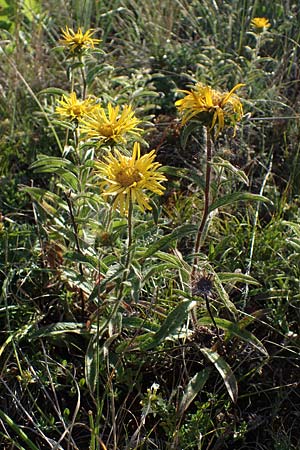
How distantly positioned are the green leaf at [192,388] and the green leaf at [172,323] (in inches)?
5.7

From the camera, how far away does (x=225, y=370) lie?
1.85m

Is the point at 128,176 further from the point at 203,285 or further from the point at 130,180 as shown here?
the point at 203,285

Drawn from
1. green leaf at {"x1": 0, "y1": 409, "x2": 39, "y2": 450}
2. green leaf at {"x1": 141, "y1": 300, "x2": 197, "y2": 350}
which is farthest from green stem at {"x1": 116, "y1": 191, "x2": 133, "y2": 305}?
green leaf at {"x1": 0, "y1": 409, "x2": 39, "y2": 450}

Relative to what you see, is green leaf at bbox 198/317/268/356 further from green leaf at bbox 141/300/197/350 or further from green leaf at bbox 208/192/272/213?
green leaf at bbox 208/192/272/213

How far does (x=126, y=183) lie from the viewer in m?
1.68

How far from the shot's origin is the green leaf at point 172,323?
1.79 metres

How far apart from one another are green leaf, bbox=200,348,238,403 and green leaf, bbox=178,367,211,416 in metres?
0.04

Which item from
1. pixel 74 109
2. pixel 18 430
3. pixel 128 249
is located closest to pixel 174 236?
pixel 128 249

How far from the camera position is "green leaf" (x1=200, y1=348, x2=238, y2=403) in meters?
1.80

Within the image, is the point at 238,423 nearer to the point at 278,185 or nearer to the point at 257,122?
the point at 278,185

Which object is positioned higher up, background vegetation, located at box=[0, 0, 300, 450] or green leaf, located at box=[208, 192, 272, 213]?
green leaf, located at box=[208, 192, 272, 213]

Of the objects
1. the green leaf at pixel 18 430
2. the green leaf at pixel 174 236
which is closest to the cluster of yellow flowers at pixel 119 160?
the green leaf at pixel 174 236

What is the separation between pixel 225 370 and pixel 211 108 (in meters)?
0.71

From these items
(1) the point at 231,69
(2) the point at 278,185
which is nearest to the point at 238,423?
(2) the point at 278,185
